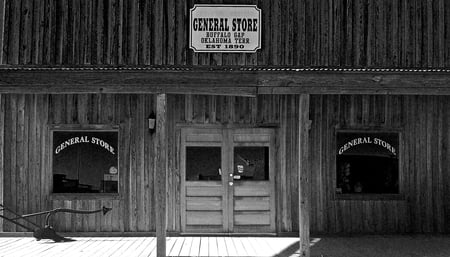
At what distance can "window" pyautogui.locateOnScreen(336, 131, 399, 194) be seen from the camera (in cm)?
1138

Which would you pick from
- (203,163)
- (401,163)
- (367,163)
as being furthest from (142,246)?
(401,163)

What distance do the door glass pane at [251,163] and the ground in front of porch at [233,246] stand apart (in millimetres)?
1289

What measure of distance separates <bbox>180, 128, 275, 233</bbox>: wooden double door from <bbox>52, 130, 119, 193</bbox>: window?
147 centimetres

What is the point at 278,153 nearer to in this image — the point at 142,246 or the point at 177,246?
the point at 177,246

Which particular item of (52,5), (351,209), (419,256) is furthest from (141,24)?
(419,256)

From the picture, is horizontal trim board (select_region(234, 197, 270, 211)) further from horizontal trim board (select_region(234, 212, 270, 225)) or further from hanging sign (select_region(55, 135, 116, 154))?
hanging sign (select_region(55, 135, 116, 154))

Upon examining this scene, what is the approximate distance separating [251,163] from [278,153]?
23.5 inches

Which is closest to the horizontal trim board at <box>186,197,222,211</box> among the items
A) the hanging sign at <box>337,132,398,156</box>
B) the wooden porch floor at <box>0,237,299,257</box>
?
the wooden porch floor at <box>0,237,299,257</box>

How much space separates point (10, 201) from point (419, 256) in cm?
791

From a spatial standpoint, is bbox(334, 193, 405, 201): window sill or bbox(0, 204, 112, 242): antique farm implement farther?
bbox(334, 193, 405, 201): window sill

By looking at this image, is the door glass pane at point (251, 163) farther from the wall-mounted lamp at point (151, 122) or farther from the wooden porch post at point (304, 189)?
the wooden porch post at point (304, 189)

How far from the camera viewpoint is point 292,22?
1066cm

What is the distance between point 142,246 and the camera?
32.9 ft

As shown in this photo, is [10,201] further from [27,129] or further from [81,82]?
[81,82]
